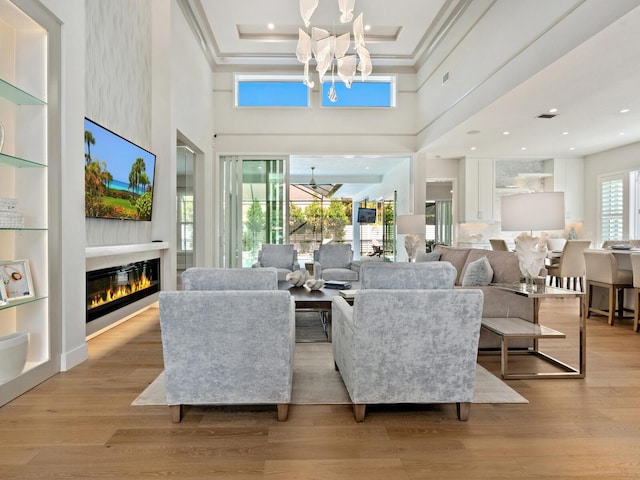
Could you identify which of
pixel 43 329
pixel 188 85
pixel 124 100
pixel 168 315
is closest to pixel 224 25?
pixel 188 85

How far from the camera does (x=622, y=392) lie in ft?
8.68

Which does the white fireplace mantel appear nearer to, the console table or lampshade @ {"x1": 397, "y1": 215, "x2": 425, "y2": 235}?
the console table

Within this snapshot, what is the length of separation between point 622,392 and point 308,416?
2.06 metres

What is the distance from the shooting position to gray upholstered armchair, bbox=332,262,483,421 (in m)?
2.11

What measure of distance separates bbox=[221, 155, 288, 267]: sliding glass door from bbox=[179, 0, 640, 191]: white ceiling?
3.17ft

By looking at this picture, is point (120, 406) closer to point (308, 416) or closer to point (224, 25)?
point (308, 416)

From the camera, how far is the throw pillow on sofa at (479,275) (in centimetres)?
369

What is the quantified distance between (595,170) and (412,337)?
8558 millimetres

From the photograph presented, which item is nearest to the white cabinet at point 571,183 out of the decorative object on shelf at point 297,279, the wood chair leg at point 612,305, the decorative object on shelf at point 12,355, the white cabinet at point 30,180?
the wood chair leg at point 612,305

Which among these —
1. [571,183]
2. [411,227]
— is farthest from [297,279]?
[571,183]

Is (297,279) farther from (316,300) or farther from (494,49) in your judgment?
(494,49)

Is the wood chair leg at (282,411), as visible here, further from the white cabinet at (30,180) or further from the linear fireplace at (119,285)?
the linear fireplace at (119,285)

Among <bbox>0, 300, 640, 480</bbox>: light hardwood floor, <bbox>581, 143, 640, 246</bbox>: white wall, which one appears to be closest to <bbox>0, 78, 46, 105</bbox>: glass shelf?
<bbox>0, 300, 640, 480</bbox>: light hardwood floor

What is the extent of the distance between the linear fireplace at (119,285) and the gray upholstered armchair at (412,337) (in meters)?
2.77
